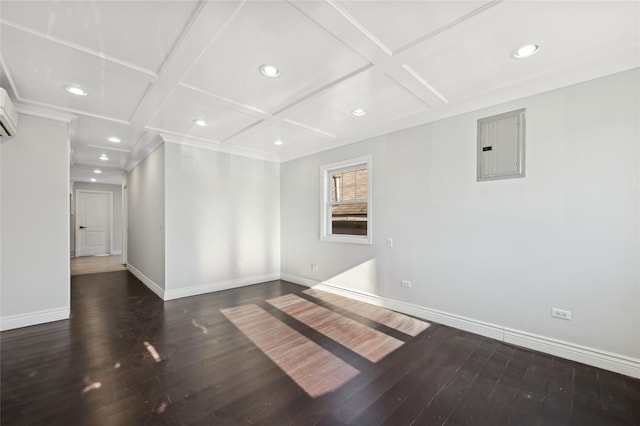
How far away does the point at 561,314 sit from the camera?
244 cm

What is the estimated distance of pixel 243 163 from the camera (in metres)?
5.09

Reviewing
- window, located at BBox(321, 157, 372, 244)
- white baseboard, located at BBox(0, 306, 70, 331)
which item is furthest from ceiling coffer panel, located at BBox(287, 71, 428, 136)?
white baseboard, located at BBox(0, 306, 70, 331)

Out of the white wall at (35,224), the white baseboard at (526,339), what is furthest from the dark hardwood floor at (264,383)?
the white wall at (35,224)

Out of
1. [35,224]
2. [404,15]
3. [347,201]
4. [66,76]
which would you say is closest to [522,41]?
[404,15]

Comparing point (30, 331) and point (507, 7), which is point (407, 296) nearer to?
point (507, 7)

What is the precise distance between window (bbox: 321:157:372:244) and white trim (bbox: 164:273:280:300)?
161cm

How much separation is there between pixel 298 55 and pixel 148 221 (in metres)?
4.45

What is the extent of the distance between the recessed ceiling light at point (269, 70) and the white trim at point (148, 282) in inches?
144

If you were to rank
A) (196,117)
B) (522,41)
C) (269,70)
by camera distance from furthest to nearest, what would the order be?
(196,117) → (269,70) → (522,41)

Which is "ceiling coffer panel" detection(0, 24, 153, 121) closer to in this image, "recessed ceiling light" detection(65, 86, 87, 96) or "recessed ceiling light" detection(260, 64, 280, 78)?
"recessed ceiling light" detection(65, 86, 87, 96)

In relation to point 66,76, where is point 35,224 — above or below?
below

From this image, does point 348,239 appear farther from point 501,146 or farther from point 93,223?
point 93,223

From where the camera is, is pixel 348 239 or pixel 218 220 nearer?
pixel 348 239

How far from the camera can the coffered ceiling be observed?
5.58 ft
